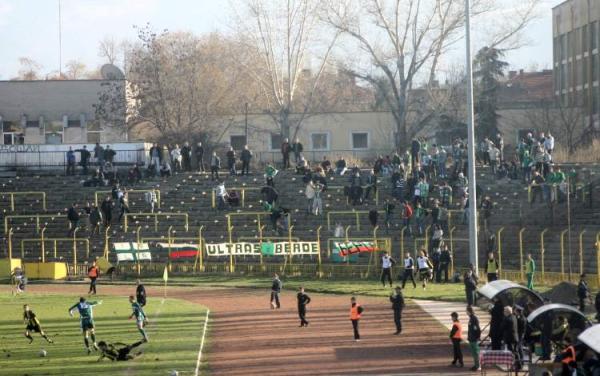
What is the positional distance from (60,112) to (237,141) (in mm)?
13343

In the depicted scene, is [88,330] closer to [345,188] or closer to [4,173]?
[345,188]

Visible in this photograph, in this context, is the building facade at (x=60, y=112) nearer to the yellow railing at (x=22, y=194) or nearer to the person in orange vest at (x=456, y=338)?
the yellow railing at (x=22, y=194)

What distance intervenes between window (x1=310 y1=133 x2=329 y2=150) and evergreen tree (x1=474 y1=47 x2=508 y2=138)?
10988 millimetres

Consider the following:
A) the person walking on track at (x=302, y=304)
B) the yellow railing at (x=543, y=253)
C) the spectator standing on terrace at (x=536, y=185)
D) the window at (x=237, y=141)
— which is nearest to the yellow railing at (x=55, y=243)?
the spectator standing on terrace at (x=536, y=185)

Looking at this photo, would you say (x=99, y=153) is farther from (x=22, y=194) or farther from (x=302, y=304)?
(x=302, y=304)

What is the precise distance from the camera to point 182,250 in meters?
54.8

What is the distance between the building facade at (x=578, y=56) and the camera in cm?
8256

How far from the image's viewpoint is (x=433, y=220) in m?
52.4

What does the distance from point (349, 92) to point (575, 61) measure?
2424cm

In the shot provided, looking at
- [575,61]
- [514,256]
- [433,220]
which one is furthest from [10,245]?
[575,61]

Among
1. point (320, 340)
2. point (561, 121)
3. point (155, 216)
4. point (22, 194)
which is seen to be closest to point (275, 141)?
point (561, 121)

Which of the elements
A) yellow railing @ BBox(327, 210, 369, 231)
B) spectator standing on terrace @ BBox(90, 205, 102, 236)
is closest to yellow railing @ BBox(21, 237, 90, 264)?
spectator standing on terrace @ BBox(90, 205, 102, 236)

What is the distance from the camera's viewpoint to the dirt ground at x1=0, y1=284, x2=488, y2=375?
29016 mm

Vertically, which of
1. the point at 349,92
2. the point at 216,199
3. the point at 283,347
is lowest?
the point at 283,347
